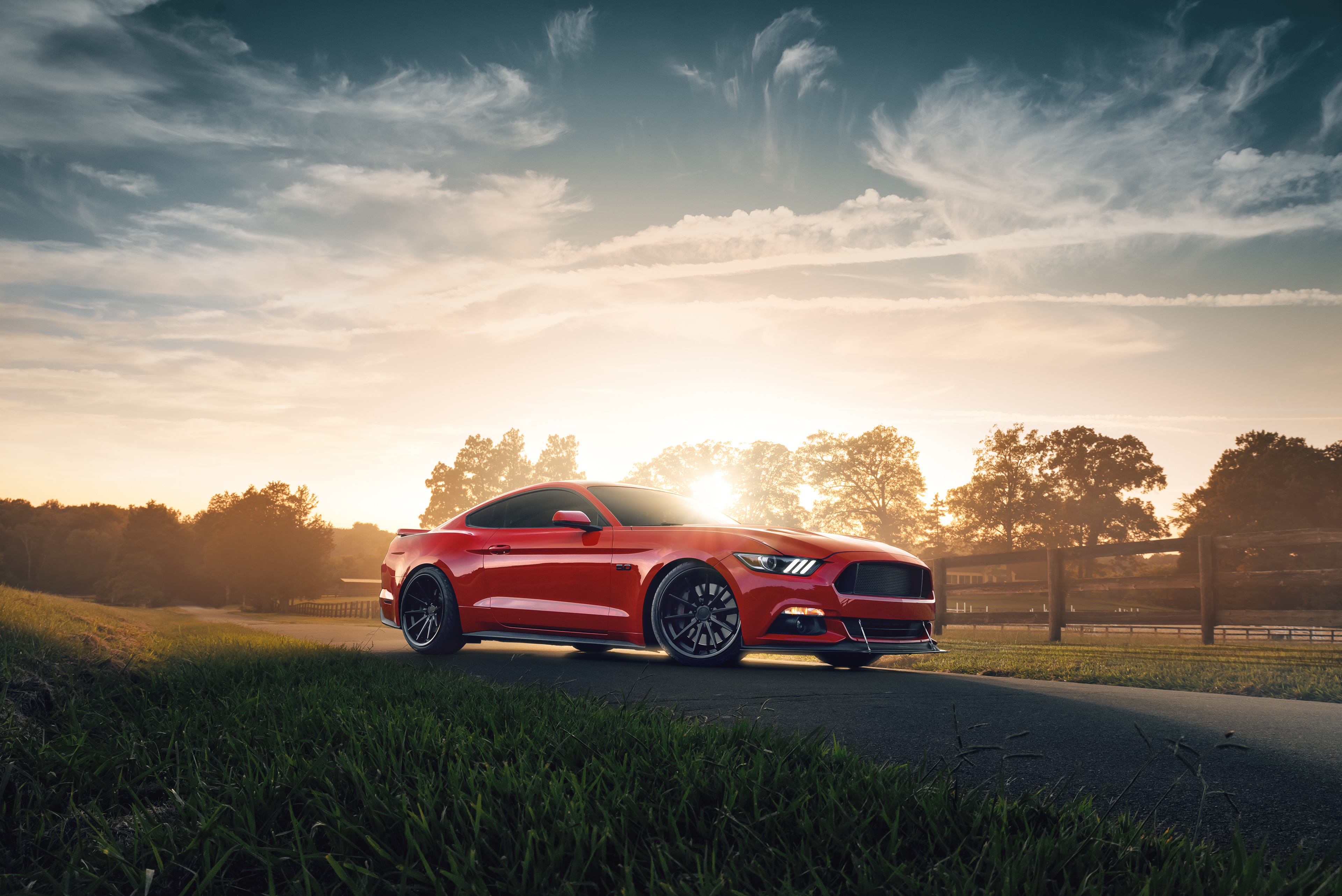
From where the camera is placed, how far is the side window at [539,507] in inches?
292

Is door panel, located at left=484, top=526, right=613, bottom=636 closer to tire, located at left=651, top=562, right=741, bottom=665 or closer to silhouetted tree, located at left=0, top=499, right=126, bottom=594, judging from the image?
tire, located at left=651, top=562, right=741, bottom=665

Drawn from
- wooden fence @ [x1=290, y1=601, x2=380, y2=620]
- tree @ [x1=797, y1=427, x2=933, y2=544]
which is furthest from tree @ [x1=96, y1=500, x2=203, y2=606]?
tree @ [x1=797, y1=427, x2=933, y2=544]

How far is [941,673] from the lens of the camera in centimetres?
669

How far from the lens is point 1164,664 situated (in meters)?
8.05

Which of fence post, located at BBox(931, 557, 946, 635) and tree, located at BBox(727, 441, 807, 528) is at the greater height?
tree, located at BBox(727, 441, 807, 528)

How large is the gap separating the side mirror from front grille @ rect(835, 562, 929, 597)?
2021 mm

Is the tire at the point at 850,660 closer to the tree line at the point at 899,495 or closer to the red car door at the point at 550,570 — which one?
Answer: the red car door at the point at 550,570

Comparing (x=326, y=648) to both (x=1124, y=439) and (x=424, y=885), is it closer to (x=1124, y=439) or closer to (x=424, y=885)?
(x=424, y=885)

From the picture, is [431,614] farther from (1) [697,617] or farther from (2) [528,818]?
(2) [528,818]

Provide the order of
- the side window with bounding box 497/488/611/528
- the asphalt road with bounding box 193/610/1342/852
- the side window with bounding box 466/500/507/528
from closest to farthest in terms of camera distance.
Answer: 1. the asphalt road with bounding box 193/610/1342/852
2. the side window with bounding box 497/488/611/528
3. the side window with bounding box 466/500/507/528

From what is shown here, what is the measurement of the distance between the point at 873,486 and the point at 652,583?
45538 millimetres

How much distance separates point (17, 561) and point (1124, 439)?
99.1 m

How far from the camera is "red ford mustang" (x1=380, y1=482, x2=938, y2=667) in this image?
19.5 ft

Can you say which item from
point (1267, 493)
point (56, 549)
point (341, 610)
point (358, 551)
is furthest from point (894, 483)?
point (358, 551)
